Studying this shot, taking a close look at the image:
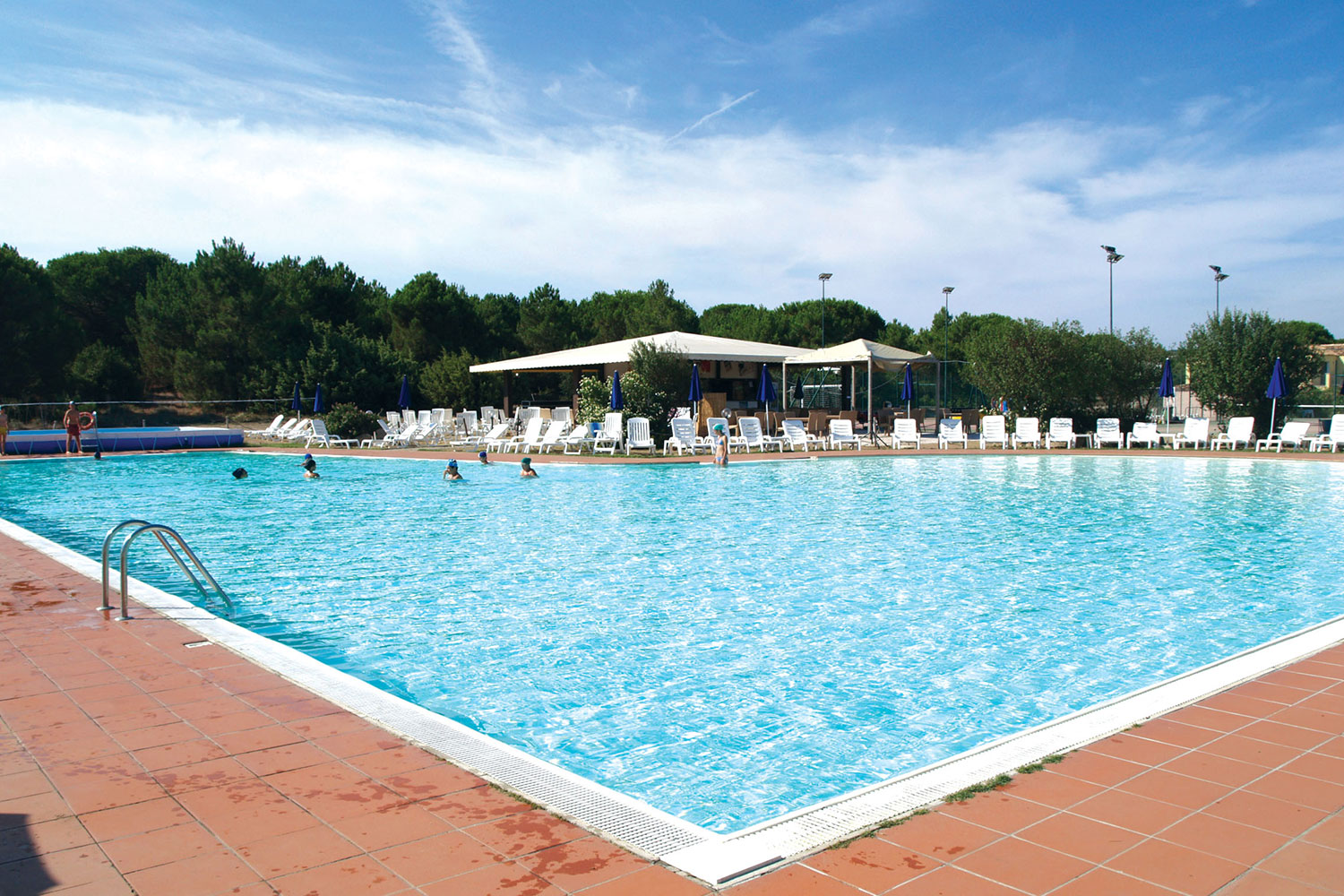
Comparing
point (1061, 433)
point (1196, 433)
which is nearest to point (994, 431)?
point (1061, 433)

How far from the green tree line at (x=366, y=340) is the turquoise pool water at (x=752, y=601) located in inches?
354

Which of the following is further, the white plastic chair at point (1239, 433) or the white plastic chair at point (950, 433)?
the white plastic chair at point (950, 433)

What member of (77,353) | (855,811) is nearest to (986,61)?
(855,811)

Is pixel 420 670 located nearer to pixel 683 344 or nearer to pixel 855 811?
pixel 855 811

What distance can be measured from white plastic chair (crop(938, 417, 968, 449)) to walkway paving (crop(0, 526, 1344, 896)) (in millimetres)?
17458

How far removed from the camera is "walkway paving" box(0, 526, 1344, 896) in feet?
6.87

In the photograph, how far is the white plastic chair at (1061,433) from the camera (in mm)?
20062

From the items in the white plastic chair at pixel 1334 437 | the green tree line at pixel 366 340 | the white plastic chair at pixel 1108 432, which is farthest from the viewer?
the green tree line at pixel 366 340

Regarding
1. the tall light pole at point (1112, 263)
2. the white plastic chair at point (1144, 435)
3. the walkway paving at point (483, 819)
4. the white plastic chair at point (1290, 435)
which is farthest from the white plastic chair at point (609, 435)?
the tall light pole at point (1112, 263)

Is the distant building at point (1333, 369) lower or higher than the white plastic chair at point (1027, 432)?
higher

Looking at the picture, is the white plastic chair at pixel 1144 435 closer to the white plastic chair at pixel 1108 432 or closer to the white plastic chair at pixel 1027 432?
the white plastic chair at pixel 1108 432

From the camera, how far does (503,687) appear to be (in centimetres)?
473

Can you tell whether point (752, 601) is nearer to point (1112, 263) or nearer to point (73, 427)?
point (73, 427)

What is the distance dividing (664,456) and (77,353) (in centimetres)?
2667
